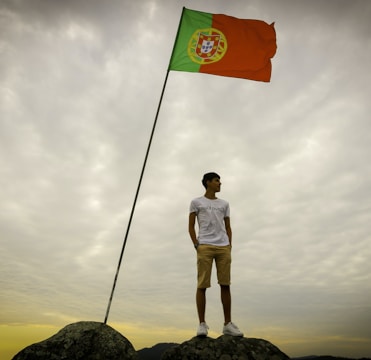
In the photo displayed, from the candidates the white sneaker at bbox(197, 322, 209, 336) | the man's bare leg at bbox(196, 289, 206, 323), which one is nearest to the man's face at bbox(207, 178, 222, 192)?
the man's bare leg at bbox(196, 289, 206, 323)

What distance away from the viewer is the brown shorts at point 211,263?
6.71 meters

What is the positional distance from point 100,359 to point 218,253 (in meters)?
3.04

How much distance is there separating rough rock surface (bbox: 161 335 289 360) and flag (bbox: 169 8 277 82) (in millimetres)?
6628

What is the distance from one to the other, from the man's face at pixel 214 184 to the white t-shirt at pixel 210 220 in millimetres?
268

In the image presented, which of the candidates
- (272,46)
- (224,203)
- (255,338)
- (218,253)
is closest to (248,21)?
(272,46)

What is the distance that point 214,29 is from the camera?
984cm

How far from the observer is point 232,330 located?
6.68 meters

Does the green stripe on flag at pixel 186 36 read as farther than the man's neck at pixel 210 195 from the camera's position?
Yes

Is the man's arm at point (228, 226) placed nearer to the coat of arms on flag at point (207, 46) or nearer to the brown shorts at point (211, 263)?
the brown shorts at point (211, 263)

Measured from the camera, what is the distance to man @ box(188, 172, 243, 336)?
263 inches

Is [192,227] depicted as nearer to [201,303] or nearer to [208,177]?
[208,177]

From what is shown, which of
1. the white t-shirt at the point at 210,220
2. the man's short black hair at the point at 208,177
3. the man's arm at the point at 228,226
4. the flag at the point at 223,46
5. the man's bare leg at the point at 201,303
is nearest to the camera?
the man's bare leg at the point at 201,303

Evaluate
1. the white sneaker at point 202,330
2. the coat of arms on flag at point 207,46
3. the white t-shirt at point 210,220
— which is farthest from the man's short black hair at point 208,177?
the coat of arms on flag at point 207,46

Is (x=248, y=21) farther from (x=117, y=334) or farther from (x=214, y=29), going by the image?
(x=117, y=334)
